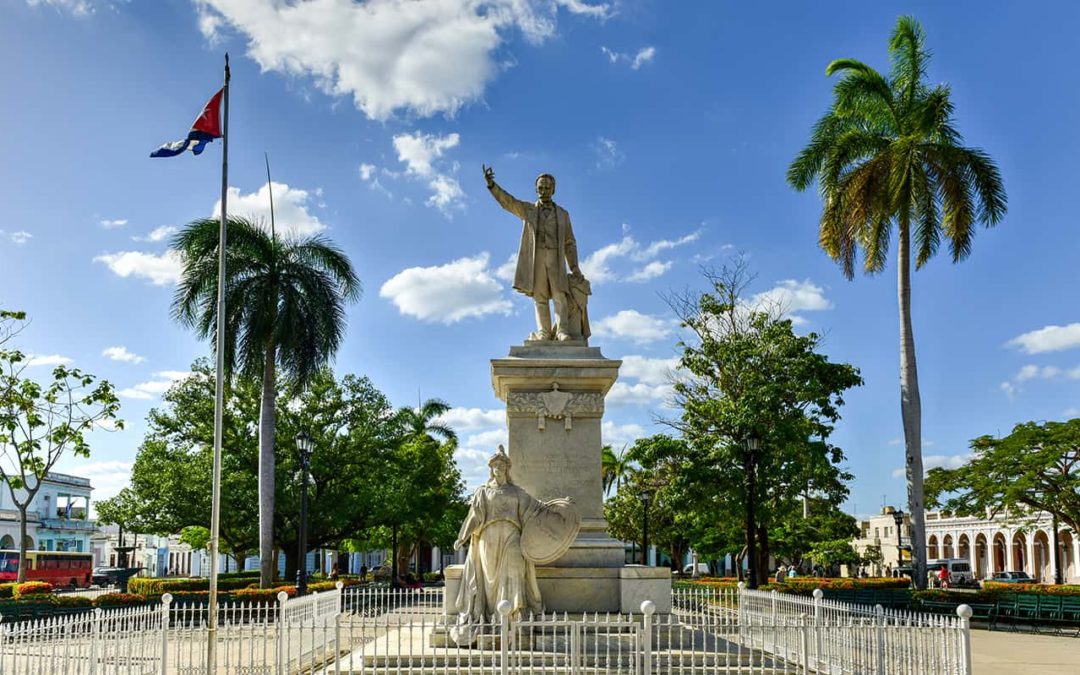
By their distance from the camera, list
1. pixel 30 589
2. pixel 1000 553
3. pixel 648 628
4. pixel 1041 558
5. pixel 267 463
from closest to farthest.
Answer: pixel 648 628 < pixel 30 589 < pixel 267 463 < pixel 1041 558 < pixel 1000 553

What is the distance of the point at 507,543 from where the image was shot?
39.1 ft

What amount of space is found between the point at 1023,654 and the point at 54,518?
8018cm

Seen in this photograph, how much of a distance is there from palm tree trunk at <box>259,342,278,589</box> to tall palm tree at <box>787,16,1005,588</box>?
17.3 m

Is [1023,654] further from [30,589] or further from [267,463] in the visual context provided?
[30,589]

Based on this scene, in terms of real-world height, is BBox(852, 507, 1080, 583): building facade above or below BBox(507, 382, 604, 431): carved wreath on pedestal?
below

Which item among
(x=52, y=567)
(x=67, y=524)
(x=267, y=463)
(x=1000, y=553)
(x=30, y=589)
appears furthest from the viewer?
(x=1000, y=553)

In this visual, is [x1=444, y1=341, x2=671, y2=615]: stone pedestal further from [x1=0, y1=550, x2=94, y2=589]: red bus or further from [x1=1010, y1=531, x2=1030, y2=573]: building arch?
[x1=1010, y1=531, x2=1030, y2=573]: building arch

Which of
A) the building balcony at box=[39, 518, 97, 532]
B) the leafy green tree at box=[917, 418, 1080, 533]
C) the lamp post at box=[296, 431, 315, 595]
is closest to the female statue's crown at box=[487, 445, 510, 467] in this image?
the lamp post at box=[296, 431, 315, 595]

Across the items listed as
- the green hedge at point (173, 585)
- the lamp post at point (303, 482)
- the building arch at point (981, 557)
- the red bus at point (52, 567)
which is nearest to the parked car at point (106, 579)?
the red bus at point (52, 567)

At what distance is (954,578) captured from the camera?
6062cm

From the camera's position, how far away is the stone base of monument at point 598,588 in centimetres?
1260

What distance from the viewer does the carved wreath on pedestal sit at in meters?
13.8

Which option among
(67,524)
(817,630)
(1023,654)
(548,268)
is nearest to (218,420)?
(548,268)

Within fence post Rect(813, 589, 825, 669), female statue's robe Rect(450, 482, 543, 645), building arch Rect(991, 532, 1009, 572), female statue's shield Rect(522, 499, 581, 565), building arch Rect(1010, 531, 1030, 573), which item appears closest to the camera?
fence post Rect(813, 589, 825, 669)
